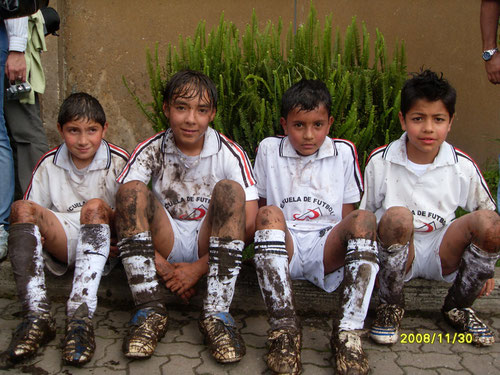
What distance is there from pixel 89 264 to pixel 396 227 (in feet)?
4.71

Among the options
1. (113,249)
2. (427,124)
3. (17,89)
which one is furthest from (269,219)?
(17,89)

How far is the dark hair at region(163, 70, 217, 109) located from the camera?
2.76 metres

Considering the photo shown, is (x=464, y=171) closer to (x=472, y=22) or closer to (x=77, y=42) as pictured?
(x=472, y=22)

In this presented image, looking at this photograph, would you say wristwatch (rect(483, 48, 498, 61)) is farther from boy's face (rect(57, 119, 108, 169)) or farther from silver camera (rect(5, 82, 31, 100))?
silver camera (rect(5, 82, 31, 100))

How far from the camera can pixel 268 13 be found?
5.03m

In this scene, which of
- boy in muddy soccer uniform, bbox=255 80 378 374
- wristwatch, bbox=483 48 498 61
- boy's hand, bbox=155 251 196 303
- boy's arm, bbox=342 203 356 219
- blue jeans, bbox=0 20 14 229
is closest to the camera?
boy in muddy soccer uniform, bbox=255 80 378 374

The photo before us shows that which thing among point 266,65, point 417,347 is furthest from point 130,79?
point 417,347

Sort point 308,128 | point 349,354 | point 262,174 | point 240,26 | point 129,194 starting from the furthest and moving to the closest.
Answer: point 240,26, point 262,174, point 308,128, point 129,194, point 349,354

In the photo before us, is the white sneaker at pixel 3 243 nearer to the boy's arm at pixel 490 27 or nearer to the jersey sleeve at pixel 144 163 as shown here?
the jersey sleeve at pixel 144 163

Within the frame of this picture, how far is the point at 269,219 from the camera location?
2.46 meters

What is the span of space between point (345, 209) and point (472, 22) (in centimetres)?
299

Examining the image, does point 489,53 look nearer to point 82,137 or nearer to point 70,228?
point 82,137

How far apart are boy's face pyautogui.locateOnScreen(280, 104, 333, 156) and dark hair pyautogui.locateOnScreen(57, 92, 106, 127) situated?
3.44ft
